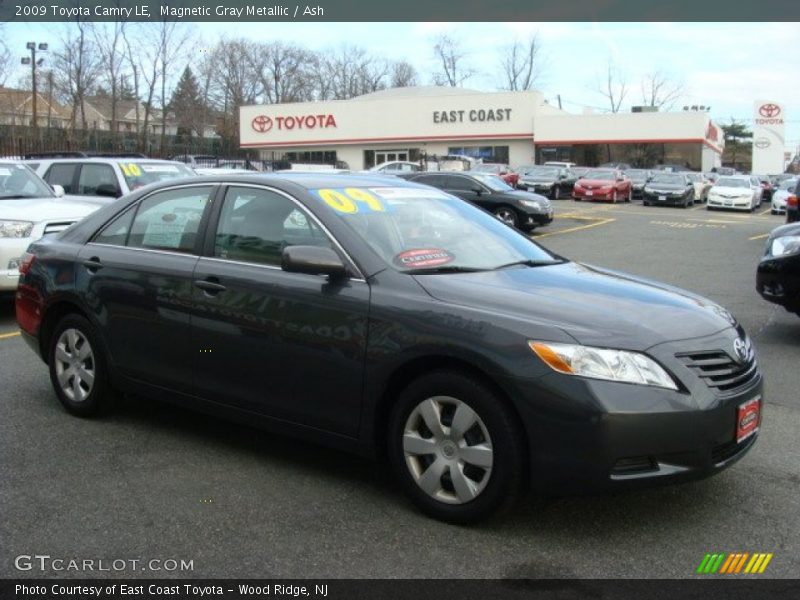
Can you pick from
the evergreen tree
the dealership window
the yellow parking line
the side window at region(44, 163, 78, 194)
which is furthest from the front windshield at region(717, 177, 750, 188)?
the evergreen tree

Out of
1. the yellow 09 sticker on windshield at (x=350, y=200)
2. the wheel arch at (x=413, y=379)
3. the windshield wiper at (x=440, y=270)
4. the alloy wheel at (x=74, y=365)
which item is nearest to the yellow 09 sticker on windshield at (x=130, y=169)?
the alloy wheel at (x=74, y=365)

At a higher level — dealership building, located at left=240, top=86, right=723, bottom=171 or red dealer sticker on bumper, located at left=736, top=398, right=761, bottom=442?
dealership building, located at left=240, top=86, right=723, bottom=171

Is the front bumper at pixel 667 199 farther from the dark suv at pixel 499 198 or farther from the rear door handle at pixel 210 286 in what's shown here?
the rear door handle at pixel 210 286

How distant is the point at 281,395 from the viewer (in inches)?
163

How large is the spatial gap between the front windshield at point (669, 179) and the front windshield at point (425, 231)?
101 feet

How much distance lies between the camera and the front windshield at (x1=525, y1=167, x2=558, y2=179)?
35.3 m

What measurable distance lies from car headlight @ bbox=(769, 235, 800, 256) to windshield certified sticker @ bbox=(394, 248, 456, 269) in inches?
185

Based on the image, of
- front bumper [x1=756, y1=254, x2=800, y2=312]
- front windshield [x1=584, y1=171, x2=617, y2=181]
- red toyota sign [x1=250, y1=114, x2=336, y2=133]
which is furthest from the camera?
red toyota sign [x1=250, y1=114, x2=336, y2=133]

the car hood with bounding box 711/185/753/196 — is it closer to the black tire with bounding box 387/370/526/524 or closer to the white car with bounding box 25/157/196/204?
the white car with bounding box 25/157/196/204

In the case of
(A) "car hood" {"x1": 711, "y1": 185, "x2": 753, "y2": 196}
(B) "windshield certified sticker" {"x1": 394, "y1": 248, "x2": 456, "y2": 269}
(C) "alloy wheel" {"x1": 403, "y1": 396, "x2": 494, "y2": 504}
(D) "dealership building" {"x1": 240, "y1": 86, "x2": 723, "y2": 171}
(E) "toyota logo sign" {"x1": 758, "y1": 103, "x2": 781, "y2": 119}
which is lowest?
(C) "alloy wheel" {"x1": 403, "y1": 396, "x2": 494, "y2": 504}

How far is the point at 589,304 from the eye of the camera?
3.71 meters

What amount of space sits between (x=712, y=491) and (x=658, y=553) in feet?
2.63

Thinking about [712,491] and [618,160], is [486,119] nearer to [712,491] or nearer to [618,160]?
[618,160]
